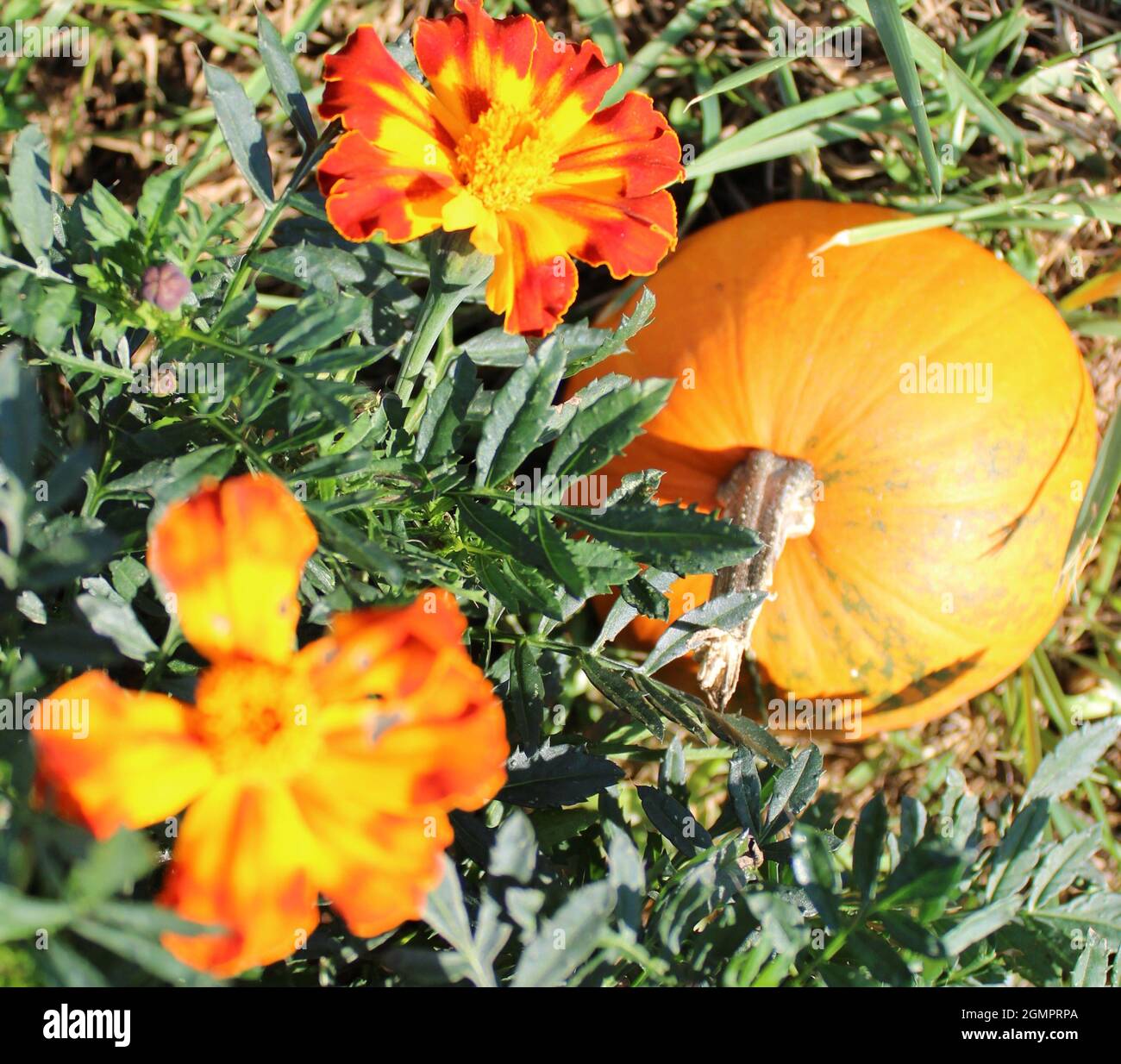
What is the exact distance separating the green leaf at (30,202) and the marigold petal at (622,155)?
53 centimetres

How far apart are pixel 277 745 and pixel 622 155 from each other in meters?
0.75

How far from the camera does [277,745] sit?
0.89 m

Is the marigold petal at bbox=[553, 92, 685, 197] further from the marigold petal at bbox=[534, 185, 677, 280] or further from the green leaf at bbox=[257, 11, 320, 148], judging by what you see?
the green leaf at bbox=[257, 11, 320, 148]

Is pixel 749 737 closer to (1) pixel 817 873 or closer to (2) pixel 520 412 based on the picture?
(1) pixel 817 873

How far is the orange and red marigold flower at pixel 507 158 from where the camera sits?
110 centimetres

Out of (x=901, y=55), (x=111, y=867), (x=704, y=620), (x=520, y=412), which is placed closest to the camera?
(x=111, y=867)

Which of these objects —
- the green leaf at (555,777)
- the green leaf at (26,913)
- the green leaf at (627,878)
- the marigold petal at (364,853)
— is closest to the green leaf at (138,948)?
the green leaf at (26,913)

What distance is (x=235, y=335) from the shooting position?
1095mm

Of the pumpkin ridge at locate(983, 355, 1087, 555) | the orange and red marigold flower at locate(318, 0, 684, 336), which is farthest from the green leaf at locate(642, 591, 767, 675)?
the pumpkin ridge at locate(983, 355, 1087, 555)

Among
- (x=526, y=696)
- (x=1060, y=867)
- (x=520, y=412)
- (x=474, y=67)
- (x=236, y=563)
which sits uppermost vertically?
(x=474, y=67)

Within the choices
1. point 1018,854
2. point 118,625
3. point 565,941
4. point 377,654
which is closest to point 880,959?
point 1018,854

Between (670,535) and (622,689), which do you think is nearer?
(670,535)

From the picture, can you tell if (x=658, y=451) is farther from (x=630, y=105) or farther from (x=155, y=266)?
(x=155, y=266)

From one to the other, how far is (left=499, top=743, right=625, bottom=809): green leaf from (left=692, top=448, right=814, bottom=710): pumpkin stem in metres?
0.29
